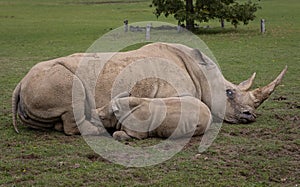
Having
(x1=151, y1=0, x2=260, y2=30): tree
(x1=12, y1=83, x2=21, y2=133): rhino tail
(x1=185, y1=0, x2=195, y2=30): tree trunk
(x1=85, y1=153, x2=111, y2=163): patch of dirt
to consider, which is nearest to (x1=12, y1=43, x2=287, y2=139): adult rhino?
(x1=12, y1=83, x2=21, y2=133): rhino tail

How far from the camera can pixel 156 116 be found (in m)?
7.50

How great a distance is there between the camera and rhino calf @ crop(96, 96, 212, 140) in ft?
24.7

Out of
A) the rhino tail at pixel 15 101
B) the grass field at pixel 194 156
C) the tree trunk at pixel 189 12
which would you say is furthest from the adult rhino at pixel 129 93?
the tree trunk at pixel 189 12

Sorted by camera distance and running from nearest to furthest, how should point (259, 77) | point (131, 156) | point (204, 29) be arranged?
1. point (131, 156)
2. point (259, 77)
3. point (204, 29)

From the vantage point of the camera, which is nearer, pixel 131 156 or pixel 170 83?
pixel 131 156

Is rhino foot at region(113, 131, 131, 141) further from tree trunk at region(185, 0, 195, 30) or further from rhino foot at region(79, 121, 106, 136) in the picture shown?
tree trunk at region(185, 0, 195, 30)

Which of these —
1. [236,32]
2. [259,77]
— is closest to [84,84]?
[259,77]

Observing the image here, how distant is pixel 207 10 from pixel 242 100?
19.9 meters

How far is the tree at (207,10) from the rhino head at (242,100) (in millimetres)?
19028

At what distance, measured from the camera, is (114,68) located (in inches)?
319

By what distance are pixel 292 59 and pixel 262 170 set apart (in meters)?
11.2

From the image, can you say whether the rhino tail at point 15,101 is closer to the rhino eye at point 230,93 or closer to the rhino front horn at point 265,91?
the rhino eye at point 230,93

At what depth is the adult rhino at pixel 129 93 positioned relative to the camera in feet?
25.0

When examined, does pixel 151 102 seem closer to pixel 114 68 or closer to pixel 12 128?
pixel 114 68
